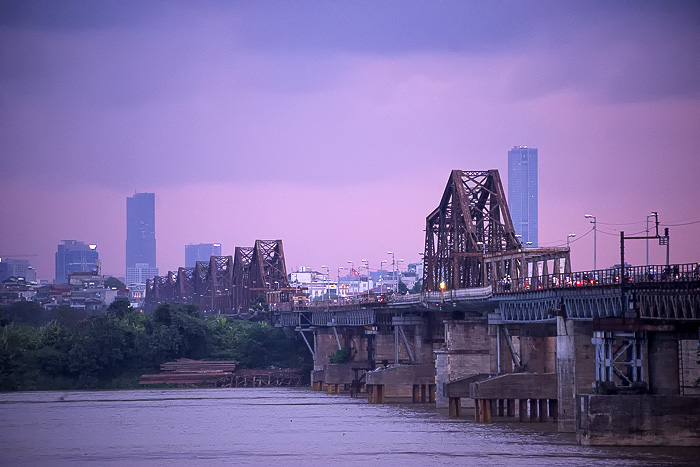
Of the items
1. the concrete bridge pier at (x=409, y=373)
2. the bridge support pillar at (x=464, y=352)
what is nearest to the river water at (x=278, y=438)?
the bridge support pillar at (x=464, y=352)

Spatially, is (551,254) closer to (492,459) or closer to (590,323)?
(590,323)

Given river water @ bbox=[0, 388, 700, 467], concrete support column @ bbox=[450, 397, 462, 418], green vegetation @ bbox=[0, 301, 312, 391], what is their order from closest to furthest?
river water @ bbox=[0, 388, 700, 467], concrete support column @ bbox=[450, 397, 462, 418], green vegetation @ bbox=[0, 301, 312, 391]

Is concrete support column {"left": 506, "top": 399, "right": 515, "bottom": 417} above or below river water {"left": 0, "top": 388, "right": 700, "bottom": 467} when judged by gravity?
above

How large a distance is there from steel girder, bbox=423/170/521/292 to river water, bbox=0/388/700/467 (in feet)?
77.9

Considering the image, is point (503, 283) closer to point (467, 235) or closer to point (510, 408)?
point (510, 408)

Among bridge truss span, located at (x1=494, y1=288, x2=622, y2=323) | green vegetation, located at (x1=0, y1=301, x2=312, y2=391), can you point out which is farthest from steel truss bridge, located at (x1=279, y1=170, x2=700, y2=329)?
green vegetation, located at (x1=0, y1=301, x2=312, y2=391)

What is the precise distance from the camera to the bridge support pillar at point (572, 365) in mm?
85875

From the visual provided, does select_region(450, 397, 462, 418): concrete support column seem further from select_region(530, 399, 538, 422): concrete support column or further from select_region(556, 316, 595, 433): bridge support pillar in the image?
select_region(556, 316, 595, 433): bridge support pillar

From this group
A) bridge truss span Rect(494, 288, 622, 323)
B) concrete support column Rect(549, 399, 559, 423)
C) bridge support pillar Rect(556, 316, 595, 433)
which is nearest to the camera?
bridge truss span Rect(494, 288, 622, 323)

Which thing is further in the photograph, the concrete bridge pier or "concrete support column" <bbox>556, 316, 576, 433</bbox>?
the concrete bridge pier

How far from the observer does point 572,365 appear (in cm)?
8650

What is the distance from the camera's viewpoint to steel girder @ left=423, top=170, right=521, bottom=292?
146m

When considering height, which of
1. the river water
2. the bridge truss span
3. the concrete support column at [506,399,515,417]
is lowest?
the river water

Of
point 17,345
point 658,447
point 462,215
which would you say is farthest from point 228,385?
point 658,447
